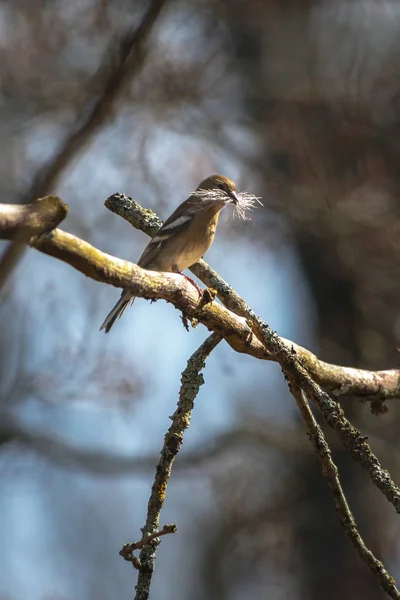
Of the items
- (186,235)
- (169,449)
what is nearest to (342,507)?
(169,449)

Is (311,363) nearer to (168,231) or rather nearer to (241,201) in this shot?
(241,201)

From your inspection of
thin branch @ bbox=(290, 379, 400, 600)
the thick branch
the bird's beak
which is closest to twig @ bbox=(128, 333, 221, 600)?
the thick branch

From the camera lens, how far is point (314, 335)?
8.14 meters

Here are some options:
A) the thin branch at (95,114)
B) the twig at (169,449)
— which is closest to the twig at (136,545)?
the twig at (169,449)

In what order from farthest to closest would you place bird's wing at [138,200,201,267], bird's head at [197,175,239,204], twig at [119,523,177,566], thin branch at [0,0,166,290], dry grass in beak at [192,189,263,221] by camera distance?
bird's head at [197,175,239,204] → bird's wing at [138,200,201,267] → dry grass in beak at [192,189,263,221] → twig at [119,523,177,566] → thin branch at [0,0,166,290]

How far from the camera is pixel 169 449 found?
3.19 m

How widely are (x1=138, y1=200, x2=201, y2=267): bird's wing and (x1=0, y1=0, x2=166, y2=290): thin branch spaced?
3.26 m

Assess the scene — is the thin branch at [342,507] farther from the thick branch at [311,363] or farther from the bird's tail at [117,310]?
the bird's tail at [117,310]

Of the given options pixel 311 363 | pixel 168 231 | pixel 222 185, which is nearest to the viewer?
pixel 311 363

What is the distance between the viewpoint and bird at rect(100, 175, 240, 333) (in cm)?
480

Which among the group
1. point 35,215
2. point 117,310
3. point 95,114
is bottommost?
point 95,114

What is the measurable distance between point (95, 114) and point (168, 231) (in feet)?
12.3

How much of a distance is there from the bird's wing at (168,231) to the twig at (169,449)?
1126 millimetres

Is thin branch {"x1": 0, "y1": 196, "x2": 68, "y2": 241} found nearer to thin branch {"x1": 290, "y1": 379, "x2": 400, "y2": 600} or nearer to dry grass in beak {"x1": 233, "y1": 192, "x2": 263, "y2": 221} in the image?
thin branch {"x1": 290, "y1": 379, "x2": 400, "y2": 600}
